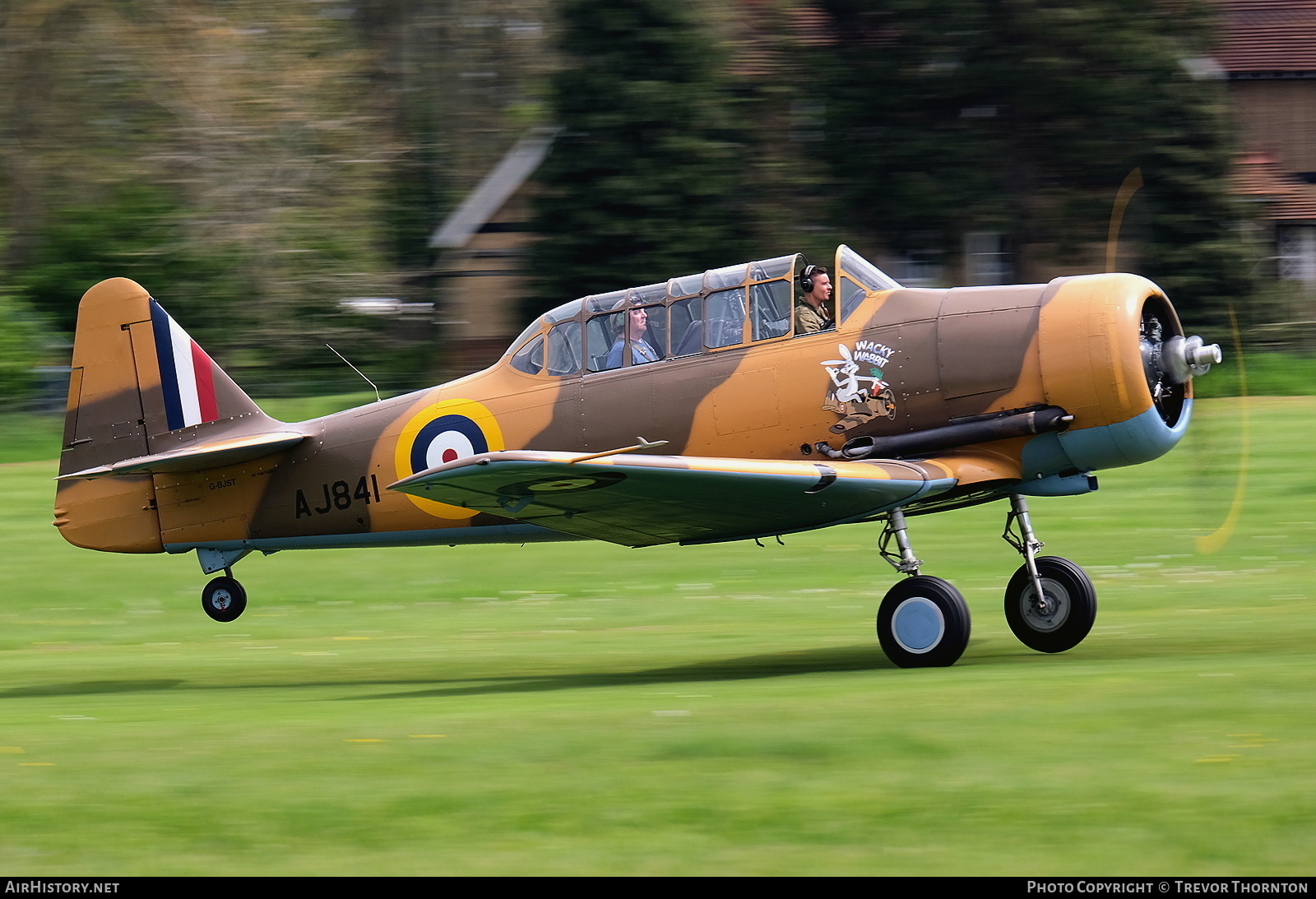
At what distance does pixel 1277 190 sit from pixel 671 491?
35.1 meters

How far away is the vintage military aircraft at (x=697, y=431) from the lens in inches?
380

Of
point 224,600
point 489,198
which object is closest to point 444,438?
point 224,600

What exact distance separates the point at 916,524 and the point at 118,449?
31.6ft

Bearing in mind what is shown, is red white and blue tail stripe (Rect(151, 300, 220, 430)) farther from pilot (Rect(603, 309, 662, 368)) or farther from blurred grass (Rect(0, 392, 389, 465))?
blurred grass (Rect(0, 392, 389, 465))

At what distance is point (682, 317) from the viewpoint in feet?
35.4

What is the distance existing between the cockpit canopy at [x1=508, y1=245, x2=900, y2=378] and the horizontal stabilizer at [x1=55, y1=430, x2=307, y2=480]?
79.6 inches

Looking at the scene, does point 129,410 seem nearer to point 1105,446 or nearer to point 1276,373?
point 1105,446

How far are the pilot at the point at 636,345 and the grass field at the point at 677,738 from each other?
2.17m

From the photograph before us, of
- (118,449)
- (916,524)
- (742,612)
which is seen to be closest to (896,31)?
(916,524)

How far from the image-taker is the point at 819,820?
5969 mm

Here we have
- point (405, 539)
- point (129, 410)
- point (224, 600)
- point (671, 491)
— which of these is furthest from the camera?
point (129, 410)

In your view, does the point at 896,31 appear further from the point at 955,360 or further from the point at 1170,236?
the point at 955,360

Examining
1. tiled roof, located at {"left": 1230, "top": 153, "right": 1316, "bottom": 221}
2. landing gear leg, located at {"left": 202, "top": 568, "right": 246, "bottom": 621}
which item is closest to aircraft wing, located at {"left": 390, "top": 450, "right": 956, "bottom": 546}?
landing gear leg, located at {"left": 202, "top": 568, "right": 246, "bottom": 621}

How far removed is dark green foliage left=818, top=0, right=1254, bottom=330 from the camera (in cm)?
3262
